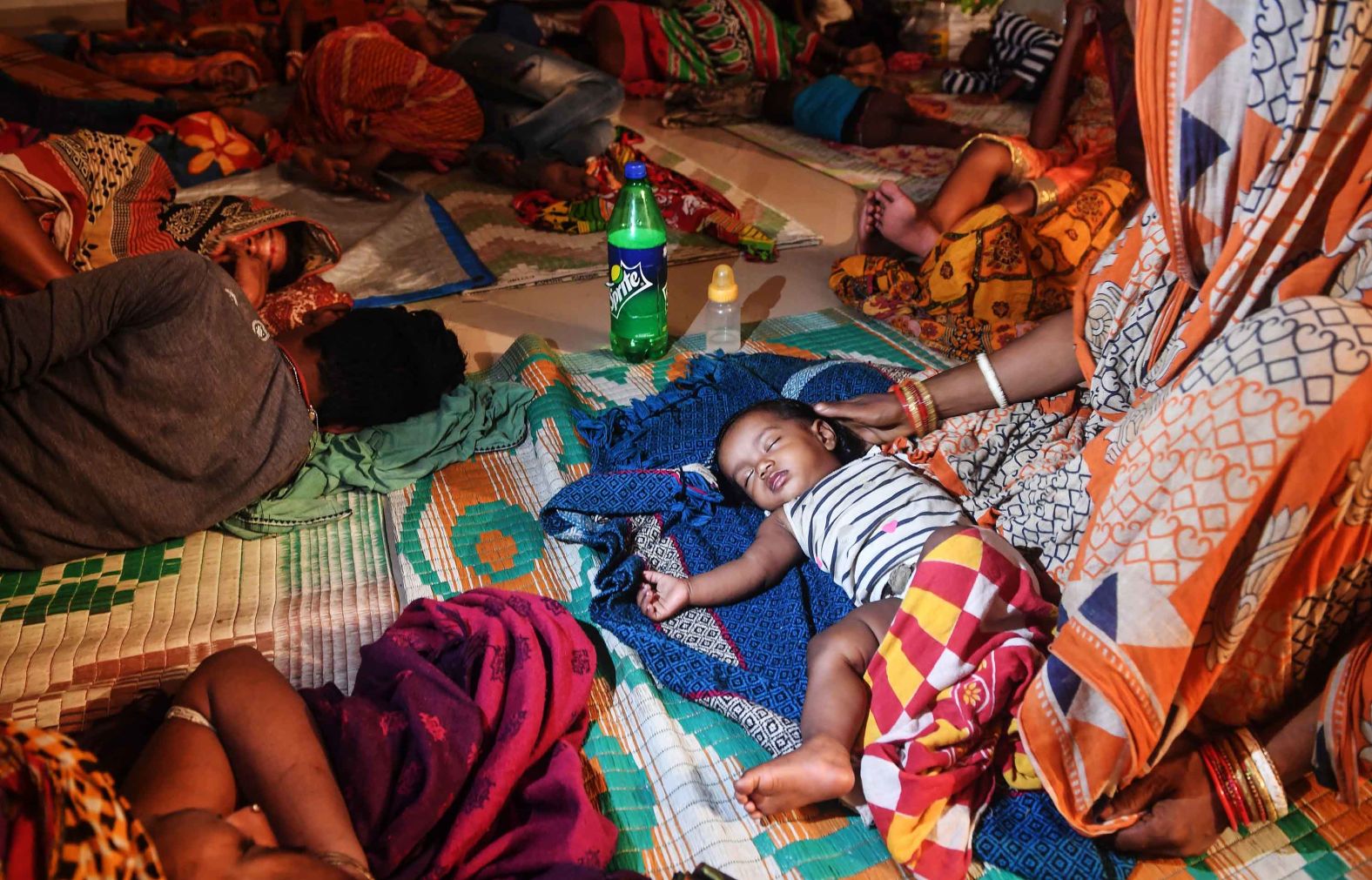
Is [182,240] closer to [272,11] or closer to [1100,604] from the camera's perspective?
[1100,604]

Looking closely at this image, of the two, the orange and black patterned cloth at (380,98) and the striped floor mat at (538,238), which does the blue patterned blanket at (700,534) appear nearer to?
the striped floor mat at (538,238)

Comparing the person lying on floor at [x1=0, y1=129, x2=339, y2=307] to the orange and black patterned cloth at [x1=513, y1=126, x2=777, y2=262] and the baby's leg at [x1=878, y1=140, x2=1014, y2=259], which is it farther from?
the baby's leg at [x1=878, y1=140, x2=1014, y2=259]

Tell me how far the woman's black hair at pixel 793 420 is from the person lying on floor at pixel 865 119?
2.64 m

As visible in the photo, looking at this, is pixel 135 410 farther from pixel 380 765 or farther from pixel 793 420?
pixel 793 420

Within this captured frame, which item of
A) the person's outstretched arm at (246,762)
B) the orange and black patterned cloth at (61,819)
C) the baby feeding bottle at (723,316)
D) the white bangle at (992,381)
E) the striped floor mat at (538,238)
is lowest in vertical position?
the striped floor mat at (538,238)

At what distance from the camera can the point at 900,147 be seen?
4133 millimetres

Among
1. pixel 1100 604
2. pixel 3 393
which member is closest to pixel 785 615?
pixel 1100 604

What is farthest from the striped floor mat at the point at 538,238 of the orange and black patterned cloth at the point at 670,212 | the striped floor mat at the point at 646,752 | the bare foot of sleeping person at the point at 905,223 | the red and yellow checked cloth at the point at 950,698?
the red and yellow checked cloth at the point at 950,698

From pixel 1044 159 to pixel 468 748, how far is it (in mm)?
2696

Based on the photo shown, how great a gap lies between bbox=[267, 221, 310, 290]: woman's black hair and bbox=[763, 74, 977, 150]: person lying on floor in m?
2.43

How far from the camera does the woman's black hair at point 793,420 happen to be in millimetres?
1812

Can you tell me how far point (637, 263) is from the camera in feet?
7.64

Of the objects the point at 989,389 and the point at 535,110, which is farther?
the point at 535,110

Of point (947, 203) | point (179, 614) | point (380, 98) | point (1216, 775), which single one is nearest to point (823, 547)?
point (1216, 775)
